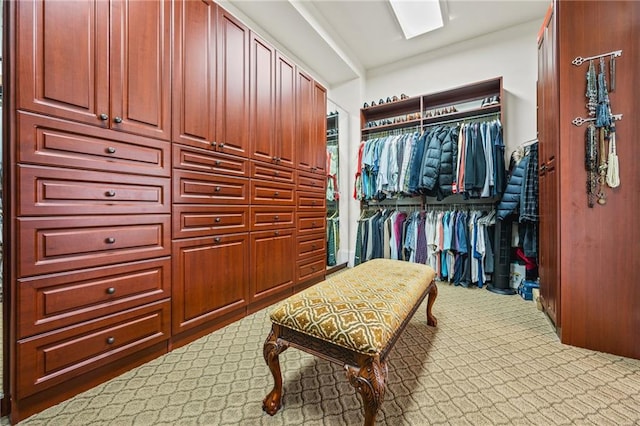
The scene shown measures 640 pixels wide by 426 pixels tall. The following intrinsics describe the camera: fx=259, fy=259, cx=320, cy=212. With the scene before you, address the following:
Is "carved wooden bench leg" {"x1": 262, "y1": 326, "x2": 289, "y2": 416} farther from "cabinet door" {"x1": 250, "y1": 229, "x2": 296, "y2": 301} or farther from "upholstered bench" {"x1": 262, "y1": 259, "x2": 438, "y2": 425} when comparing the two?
"cabinet door" {"x1": 250, "y1": 229, "x2": 296, "y2": 301}

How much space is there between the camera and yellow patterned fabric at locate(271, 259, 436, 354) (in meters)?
0.85

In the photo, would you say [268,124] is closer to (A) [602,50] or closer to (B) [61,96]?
(B) [61,96]

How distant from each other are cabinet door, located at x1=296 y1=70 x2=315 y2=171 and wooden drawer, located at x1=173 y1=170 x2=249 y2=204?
75 centimetres

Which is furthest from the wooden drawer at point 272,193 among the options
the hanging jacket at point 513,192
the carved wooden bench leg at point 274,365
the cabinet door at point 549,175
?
the hanging jacket at point 513,192

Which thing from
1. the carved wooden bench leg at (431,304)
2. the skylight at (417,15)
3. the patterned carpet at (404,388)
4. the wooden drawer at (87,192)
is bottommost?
the patterned carpet at (404,388)

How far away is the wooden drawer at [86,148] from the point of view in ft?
3.22

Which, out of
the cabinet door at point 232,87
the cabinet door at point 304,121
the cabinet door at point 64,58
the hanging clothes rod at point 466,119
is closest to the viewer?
the cabinet door at point 64,58

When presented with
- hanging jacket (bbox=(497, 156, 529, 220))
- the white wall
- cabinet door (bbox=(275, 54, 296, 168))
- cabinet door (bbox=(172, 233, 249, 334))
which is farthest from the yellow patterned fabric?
the white wall

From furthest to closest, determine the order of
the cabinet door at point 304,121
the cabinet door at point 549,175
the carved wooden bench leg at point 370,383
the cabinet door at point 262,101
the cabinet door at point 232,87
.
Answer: the cabinet door at point 304,121
the cabinet door at point 262,101
the cabinet door at point 232,87
the cabinet door at point 549,175
the carved wooden bench leg at point 370,383

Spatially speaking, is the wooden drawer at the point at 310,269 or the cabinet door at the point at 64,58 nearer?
the cabinet door at the point at 64,58

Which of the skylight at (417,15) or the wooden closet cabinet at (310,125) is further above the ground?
the skylight at (417,15)

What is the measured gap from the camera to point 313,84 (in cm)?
259

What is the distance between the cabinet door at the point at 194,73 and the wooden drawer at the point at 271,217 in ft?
1.95

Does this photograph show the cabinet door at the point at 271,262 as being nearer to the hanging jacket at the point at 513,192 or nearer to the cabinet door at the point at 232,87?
the cabinet door at the point at 232,87
